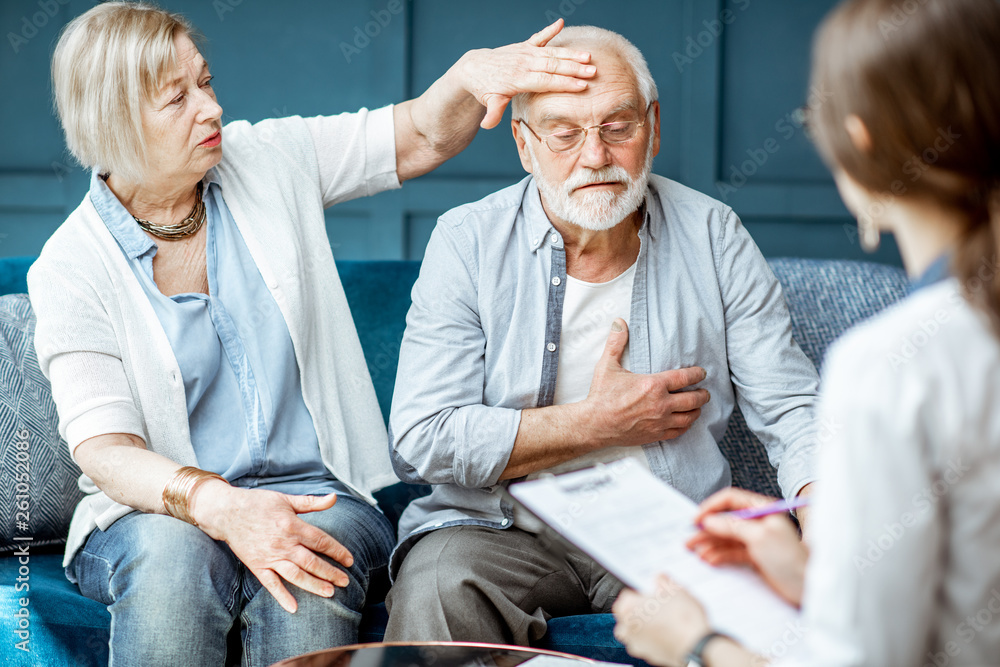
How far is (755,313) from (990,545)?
107cm

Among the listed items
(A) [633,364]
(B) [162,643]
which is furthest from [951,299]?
(B) [162,643]

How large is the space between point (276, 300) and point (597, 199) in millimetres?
669

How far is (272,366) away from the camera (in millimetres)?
1784

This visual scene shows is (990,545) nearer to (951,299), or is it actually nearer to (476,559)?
(951,299)

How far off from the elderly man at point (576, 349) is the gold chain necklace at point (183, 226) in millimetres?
478

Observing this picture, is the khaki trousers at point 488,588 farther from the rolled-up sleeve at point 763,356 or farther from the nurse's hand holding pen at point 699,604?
the nurse's hand holding pen at point 699,604

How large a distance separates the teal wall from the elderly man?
1.21 meters

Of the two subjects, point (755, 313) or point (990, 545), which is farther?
point (755, 313)

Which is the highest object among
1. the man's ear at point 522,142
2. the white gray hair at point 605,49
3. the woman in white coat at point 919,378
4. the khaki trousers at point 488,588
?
the white gray hair at point 605,49

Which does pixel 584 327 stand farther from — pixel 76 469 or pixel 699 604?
pixel 76 469

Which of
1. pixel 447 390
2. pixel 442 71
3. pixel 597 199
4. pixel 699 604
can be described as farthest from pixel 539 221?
pixel 442 71

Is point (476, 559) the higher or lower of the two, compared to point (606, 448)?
lower

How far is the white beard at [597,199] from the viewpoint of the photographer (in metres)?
1.70

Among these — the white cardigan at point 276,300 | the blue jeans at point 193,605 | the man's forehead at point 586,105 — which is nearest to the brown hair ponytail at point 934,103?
the man's forehead at point 586,105
